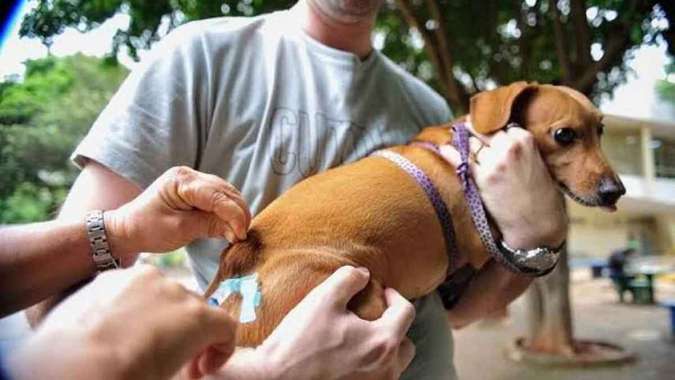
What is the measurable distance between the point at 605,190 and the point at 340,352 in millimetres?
485

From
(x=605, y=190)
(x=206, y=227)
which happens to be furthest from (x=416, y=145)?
(x=206, y=227)

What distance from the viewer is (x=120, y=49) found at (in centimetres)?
70

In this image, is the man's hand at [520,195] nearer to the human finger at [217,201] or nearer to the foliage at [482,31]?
the foliage at [482,31]

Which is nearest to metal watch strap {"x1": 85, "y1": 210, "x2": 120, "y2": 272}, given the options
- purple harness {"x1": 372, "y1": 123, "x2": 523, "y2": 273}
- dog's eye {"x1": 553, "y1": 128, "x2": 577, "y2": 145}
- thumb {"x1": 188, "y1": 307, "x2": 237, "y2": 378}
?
thumb {"x1": 188, "y1": 307, "x2": 237, "y2": 378}

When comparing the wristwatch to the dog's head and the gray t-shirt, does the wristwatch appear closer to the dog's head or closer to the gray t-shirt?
the dog's head

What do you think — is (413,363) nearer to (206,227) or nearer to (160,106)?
(206,227)

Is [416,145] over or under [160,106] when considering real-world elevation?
under

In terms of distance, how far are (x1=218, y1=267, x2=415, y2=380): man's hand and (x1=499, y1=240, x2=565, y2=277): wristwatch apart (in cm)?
24

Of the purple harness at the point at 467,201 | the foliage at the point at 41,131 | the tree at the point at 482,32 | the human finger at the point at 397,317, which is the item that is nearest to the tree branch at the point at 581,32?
the tree at the point at 482,32

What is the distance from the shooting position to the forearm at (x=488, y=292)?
3.03 feet

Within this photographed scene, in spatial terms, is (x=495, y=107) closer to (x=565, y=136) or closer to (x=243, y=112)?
(x=565, y=136)

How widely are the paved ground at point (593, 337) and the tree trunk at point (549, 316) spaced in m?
0.03

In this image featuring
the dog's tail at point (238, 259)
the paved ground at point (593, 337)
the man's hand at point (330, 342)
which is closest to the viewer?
the man's hand at point (330, 342)

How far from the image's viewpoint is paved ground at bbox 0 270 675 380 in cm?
104
